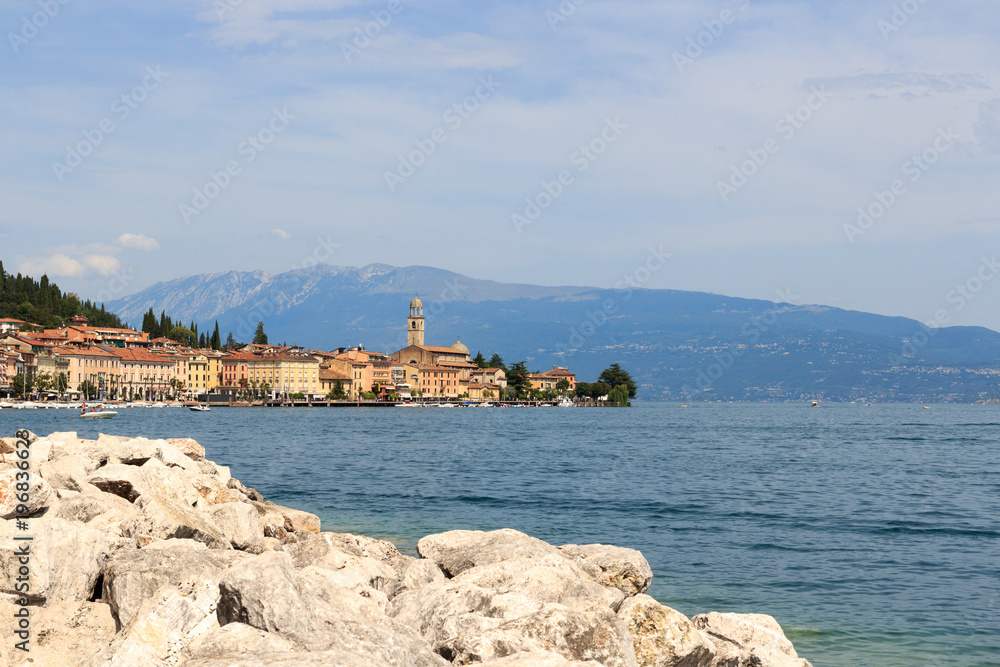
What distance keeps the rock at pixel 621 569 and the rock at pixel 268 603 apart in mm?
4371

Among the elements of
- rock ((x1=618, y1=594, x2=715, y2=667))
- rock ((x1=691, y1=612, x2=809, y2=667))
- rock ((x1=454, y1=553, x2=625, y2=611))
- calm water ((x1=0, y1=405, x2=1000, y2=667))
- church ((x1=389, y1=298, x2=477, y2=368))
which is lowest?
calm water ((x1=0, y1=405, x2=1000, y2=667))

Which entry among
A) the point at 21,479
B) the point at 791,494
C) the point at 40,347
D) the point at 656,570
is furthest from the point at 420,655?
the point at 40,347

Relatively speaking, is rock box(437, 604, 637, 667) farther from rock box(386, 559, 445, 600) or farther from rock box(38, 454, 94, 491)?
rock box(38, 454, 94, 491)

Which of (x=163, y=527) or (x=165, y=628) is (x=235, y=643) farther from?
(x=163, y=527)

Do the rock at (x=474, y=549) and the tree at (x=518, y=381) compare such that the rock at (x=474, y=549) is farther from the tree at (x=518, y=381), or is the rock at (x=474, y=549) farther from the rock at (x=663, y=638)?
the tree at (x=518, y=381)

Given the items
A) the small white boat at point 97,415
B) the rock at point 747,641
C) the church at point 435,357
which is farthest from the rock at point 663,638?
the church at point 435,357

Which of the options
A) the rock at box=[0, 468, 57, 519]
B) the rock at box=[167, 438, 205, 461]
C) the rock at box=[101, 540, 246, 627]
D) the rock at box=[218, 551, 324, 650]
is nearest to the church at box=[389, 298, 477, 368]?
the rock at box=[167, 438, 205, 461]

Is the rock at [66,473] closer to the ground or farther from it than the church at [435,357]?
closer to the ground

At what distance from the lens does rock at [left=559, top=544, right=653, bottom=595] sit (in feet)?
31.8

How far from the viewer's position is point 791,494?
951 inches

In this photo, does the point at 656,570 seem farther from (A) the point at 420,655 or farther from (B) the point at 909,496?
(B) the point at 909,496

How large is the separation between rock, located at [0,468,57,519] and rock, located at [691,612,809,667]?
6.32 m

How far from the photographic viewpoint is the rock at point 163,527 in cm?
977

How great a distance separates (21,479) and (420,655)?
5.17 meters
